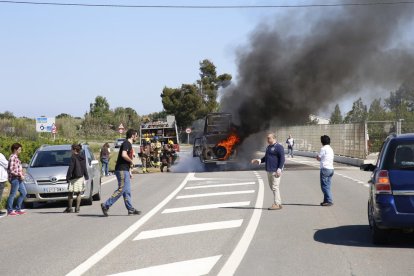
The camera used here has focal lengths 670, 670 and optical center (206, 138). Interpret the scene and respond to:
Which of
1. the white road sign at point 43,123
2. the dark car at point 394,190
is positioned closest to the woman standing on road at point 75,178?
the dark car at point 394,190

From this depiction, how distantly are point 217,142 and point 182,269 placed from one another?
23.2m

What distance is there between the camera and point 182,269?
7.82 metres

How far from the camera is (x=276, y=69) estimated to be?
1345 inches

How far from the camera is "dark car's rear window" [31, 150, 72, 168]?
55.7ft

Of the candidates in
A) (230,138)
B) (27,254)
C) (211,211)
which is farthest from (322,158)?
(230,138)

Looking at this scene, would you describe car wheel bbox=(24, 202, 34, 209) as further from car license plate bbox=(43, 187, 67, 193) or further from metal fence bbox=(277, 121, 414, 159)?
metal fence bbox=(277, 121, 414, 159)

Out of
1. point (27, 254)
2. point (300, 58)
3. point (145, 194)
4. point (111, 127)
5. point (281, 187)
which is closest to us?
point (27, 254)

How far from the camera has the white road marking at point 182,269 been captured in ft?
24.9

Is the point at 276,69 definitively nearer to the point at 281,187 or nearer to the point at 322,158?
the point at 281,187

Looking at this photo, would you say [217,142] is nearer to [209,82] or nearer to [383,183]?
[383,183]

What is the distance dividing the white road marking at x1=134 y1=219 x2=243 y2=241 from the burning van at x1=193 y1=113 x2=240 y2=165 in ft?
60.1

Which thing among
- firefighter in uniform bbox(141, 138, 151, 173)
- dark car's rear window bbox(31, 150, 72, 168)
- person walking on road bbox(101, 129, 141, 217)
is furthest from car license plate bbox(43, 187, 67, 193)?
firefighter in uniform bbox(141, 138, 151, 173)

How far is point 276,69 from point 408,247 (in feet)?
83.6

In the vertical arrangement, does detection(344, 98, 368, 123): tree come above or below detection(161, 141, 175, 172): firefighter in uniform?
above
